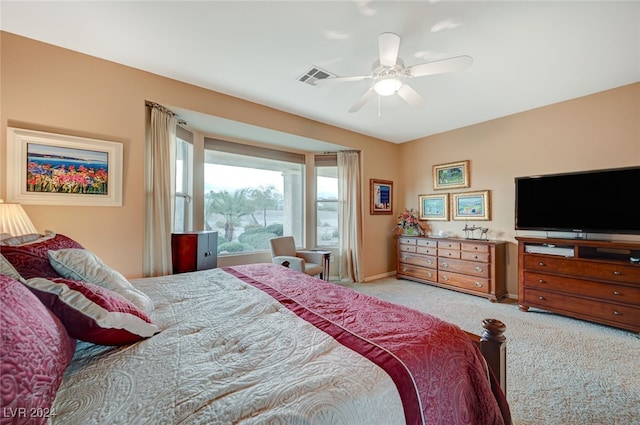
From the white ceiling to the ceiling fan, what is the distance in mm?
262

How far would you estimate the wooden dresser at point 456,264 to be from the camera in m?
3.72

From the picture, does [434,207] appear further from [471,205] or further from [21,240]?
[21,240]

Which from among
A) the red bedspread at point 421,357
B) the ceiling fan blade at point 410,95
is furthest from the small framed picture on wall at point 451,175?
the red bedspread at point 421,357

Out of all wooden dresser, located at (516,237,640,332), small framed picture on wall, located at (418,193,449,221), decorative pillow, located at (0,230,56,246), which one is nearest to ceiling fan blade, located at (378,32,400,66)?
decorative pillow, located at (0,230,56,246)

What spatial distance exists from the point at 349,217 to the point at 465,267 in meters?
2.00

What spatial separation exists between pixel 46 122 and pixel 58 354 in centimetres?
242

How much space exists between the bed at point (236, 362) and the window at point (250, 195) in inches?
98.0

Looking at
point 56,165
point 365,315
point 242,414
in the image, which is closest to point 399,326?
point 365,315

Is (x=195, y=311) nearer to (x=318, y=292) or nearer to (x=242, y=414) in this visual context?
(x=318, y=292)

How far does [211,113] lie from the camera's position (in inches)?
120

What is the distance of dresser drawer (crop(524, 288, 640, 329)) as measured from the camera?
Answer: 2.61 meters

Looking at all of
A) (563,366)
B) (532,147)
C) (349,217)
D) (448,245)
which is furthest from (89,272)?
(532,147)

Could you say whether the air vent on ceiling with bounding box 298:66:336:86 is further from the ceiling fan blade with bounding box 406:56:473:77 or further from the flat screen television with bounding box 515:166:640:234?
the flat screen television with bounding box 515:166:640:234

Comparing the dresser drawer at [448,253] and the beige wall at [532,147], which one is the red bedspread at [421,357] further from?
the beige wall at [532,147]
